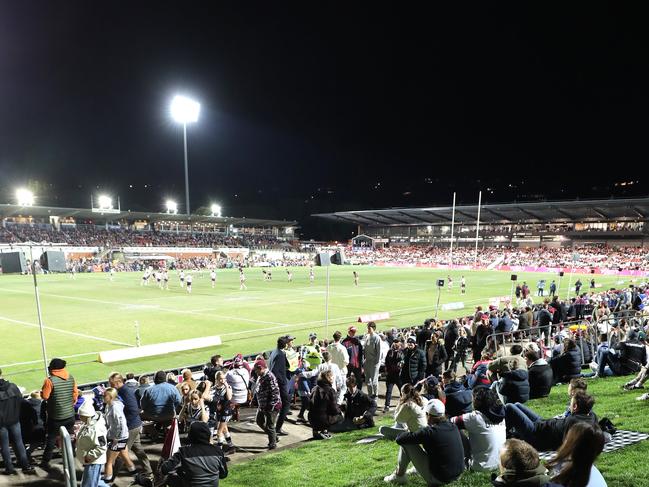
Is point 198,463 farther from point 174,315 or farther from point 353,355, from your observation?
point 174,315

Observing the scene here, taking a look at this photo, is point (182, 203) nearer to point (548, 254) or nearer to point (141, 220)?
point (141, 220)

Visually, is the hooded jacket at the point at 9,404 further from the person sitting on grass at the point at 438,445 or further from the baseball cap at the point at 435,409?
the baseball cap at the point at 435,409

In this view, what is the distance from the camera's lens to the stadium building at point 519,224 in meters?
82.2

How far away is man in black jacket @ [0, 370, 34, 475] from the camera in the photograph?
691cm

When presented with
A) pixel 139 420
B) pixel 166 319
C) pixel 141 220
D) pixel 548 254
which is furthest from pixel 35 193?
pixel 139 420

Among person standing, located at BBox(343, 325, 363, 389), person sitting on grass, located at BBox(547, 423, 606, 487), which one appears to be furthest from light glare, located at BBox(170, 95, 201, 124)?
person sitting on grass, located at BBox(547, 423, 606, 487)

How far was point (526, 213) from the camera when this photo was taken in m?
92.7

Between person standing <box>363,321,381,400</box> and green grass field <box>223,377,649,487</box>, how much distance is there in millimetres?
2198

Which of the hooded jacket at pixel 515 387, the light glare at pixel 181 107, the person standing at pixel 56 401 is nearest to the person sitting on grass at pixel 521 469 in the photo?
the hooded jacket at pixel 515 387

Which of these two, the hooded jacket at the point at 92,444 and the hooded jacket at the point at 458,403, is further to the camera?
the hooded jacket at the point at 458,403

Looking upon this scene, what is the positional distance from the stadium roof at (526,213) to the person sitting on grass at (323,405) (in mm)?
80891

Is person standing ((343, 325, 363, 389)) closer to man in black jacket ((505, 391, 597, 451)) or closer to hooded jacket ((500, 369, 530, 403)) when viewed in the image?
hooded jacket ((500, 369, 530, 403))

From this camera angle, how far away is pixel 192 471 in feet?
16.0

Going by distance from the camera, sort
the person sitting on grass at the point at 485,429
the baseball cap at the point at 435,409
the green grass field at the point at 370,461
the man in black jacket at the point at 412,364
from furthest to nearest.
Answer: the man in black jacket at the point at 412,364 < the person sitting on grass at the point at 485,429 < the green grass field at the point at 370,461 < the baseball cap at the point at 435,409
